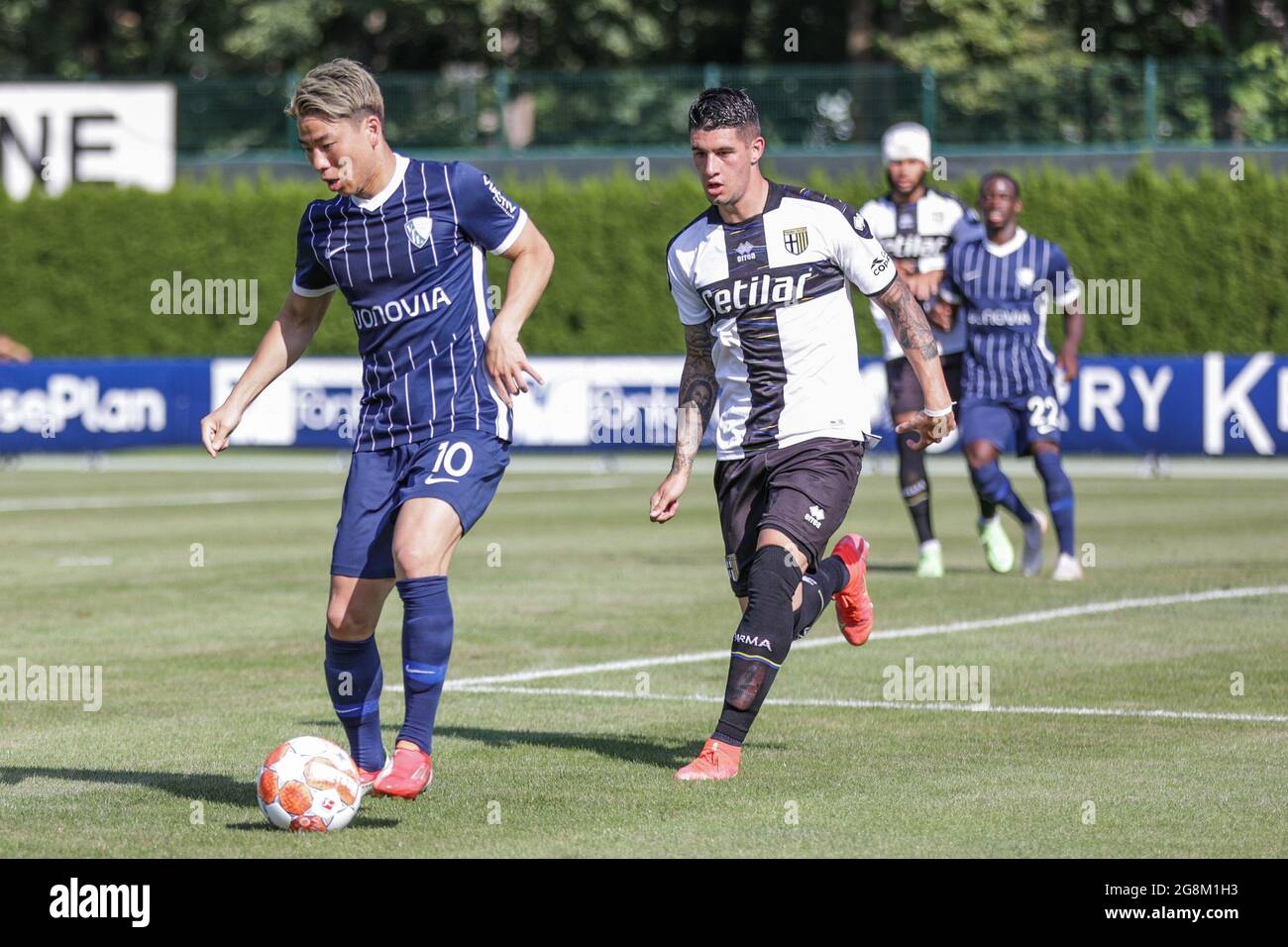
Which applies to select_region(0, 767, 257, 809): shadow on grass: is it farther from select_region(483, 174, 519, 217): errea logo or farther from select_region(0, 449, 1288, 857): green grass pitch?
select_region(483, 174, 519, 217): errea logo

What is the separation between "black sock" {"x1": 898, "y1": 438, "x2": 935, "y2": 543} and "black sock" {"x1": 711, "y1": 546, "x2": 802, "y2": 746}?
6833mm

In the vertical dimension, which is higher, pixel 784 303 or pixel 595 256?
pixel 595 256

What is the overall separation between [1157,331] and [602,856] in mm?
24246

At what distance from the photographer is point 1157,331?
28.9 meters

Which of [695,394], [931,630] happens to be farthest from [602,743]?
[931,630]

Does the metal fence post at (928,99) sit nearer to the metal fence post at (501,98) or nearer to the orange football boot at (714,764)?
the metal fence post at (501,98)

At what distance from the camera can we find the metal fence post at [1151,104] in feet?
102

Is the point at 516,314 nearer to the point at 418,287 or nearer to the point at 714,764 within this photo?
the point at 418,287

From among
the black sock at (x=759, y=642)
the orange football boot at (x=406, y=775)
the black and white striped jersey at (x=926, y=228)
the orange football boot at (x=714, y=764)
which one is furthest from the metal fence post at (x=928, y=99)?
the orange football boot at (x=406, y=775)

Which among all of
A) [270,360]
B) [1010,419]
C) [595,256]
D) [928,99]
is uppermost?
[928,99]

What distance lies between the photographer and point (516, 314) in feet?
22.0

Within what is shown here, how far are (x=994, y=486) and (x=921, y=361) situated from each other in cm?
→ 647

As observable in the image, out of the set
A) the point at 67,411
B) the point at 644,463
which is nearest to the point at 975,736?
the point at 644,463
